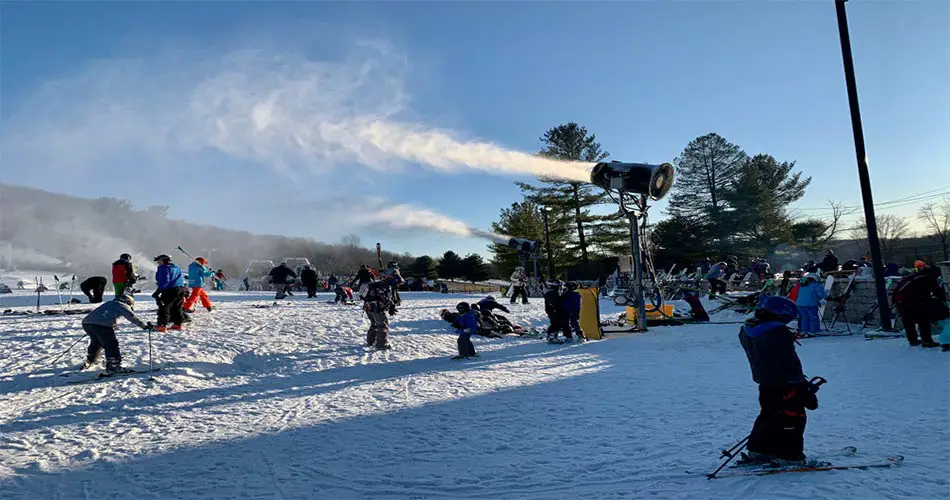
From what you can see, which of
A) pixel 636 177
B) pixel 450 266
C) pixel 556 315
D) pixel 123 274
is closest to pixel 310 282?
pixel 123 274

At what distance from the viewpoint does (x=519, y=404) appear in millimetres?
7234

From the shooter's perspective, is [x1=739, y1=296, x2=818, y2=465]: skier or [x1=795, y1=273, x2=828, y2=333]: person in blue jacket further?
[x1=795, y1=273, x2=828, y2=333]: person in blue jacket

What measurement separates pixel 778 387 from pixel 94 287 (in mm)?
18878

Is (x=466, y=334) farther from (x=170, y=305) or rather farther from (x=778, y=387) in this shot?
(x=778, y=387)

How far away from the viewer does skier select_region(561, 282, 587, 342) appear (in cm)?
1327

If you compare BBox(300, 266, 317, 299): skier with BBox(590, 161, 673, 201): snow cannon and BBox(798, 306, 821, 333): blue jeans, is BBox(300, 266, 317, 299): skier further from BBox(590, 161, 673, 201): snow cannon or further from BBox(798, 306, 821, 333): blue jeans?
BBox(798, 306, 821, 333): blue jeans

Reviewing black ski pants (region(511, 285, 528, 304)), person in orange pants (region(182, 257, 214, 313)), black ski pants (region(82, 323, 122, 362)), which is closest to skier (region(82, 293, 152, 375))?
black ski pants (region(82, 323, 122, 362))

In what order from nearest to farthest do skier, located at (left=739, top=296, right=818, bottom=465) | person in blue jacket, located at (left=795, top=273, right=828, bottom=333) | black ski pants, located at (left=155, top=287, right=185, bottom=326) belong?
skier, located at (left=739, top=296, right=818, bottom=465), black ski pants, located at (left=155, top=287, right=185, bottom=326), person in blue jacket, located at (left=795, top=273, right=828, bottom=333)

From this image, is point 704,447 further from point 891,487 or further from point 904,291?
point 904,291

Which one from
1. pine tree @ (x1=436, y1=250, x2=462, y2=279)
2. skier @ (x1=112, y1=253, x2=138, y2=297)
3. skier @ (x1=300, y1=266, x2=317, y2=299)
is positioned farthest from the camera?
pine tree @ (x1=436, y1=250, x2=462, y2=279)

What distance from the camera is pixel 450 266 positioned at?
2173 inches

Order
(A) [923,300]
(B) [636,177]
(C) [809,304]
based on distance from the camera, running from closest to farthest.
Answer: (A) [923,300]
(C) [809,304]
(B) [636,177]

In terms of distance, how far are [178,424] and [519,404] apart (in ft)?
13.9

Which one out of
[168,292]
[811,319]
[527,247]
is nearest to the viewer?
[168,292]
